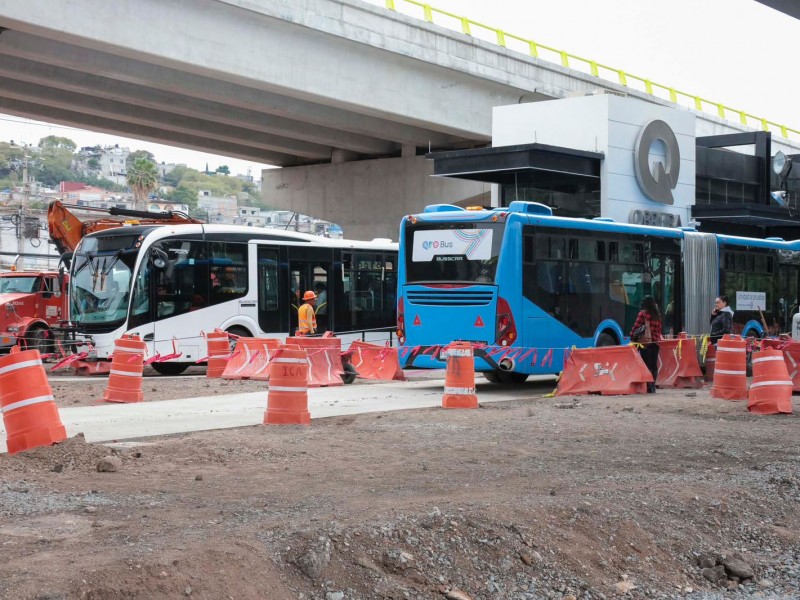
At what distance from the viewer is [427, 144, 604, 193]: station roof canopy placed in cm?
3381

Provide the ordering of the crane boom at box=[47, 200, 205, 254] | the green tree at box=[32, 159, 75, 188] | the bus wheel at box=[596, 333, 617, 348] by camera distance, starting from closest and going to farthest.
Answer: the bus wheel at box=[596, 333, 617, 348] < the crane boom at box=[47, 200, 205, 254] < the green tree at box=[32, 159, 75, 188]

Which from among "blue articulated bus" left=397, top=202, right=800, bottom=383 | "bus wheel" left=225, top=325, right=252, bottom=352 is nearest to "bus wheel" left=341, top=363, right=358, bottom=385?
"blue articulated bus" left=397, top=202, right=800, bottom=383

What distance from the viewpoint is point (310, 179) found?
163 ft

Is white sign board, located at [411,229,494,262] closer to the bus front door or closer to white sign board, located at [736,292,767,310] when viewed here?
the bus front door

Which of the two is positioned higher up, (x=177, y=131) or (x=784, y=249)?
(x=177, y=131)

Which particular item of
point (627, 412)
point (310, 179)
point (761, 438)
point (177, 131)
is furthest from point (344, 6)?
point (761, 438)

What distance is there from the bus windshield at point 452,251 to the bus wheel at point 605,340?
305 centimetres

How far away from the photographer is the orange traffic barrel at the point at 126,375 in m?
17.4

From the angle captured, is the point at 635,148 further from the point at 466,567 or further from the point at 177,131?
the point at 466,567

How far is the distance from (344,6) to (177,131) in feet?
34.1

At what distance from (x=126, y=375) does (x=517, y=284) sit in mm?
7036

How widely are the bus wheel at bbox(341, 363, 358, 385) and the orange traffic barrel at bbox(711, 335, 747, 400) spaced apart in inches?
286

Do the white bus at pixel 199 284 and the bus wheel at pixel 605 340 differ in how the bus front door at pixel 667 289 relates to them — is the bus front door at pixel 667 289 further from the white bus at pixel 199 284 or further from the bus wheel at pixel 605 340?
the white bus at pixel 199 284

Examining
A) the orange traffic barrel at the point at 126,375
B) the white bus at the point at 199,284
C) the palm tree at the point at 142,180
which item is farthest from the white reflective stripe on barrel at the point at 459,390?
the palm tree at the point at 142,180
